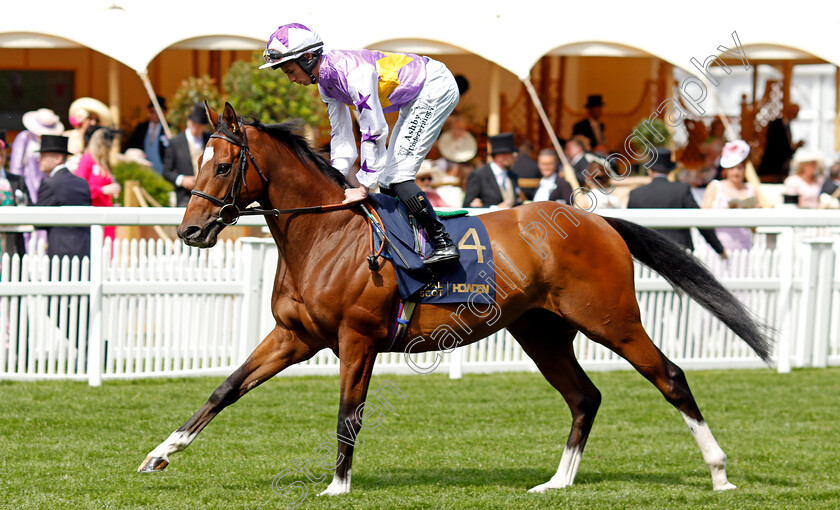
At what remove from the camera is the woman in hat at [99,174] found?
905 cm

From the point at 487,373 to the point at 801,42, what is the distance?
6.43m

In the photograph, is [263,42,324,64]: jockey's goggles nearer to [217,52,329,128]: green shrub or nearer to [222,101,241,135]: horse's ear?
[222,101,241,135]: horse's ear

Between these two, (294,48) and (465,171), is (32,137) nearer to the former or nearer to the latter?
(465,171)

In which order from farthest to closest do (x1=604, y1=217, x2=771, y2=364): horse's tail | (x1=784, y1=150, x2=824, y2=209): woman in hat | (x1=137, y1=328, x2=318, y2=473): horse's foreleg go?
1. (x1=784, y1=150, x2=824, y2=209): woman in hat
2. (x1=604, y1=217, x2=771, y2=364): horse's tail
3. (x1=137, y1=328, x2=318, y2=473): horse's foreleg

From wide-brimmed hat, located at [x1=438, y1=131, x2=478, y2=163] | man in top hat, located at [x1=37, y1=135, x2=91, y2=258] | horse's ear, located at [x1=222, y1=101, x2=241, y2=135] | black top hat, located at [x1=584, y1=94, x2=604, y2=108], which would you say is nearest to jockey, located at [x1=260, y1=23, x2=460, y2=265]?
horse's ear, located at [x1=222, y1=101, x2=241, y2=135]

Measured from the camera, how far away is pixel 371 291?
491 centimetres

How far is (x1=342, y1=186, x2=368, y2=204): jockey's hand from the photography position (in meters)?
4.96

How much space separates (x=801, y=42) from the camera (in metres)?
12.7

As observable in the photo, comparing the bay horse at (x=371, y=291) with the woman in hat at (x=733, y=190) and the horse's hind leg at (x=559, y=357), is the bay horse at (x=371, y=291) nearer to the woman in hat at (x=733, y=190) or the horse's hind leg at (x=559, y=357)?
the horse's hind leg at (x=559, y=357)

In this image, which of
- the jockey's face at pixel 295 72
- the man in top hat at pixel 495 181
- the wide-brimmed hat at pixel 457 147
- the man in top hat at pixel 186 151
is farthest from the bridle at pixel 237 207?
the wide-brimmed hat at pixel 457 147

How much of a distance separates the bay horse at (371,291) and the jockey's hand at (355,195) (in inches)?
3.2

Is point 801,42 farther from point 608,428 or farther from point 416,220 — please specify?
point 416,220

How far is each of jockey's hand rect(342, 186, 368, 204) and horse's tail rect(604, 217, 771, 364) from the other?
137 cm

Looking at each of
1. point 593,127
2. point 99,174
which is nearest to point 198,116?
point 99,174
